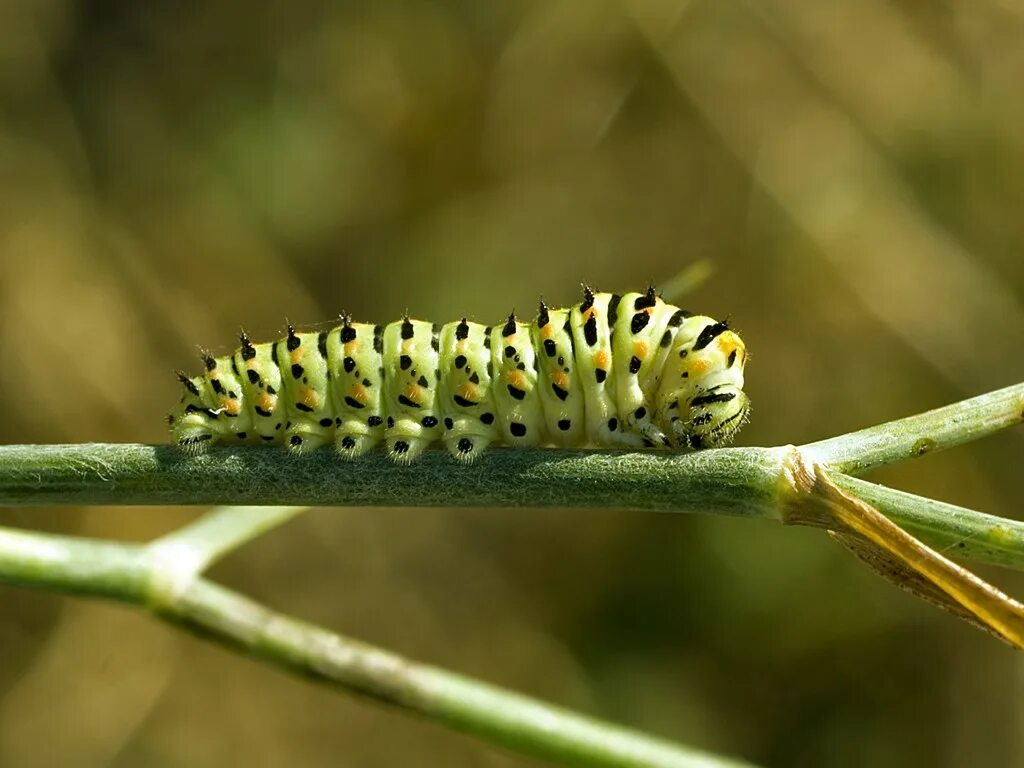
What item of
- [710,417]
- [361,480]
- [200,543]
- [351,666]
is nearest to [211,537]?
[200,543]

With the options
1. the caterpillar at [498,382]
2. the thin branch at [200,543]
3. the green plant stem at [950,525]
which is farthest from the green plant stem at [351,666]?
the green plant stem at [950,525]

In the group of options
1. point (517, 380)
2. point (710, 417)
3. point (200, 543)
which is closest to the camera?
point (710, 417)

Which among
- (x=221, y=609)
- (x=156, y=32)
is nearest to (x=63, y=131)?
(x=156, y=32)

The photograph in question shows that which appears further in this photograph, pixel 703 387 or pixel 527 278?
pixel 527 278

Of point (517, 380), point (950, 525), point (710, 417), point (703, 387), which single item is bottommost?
point (950, 525)

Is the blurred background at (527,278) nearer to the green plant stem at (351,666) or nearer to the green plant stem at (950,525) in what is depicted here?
the green plant stem at (351,666)

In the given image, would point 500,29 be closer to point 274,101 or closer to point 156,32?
point 274,101

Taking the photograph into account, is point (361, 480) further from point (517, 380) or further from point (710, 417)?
point (710, 417)
